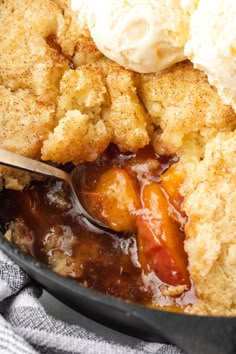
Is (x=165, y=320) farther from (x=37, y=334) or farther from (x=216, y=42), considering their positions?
(x=216, y=42)

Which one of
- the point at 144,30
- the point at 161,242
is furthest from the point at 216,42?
the point at 161,242

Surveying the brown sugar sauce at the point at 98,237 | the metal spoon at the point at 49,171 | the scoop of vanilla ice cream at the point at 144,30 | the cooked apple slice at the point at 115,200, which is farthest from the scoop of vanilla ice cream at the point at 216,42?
the metal spoon at the point at 49,171

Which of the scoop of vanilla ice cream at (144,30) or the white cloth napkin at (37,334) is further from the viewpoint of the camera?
the scoop of vanilla ice cream at (144,30)

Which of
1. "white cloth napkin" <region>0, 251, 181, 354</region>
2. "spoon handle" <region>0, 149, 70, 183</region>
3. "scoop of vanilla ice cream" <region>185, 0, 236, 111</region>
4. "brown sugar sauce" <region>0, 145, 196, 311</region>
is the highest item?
"scoop of vanilla ice cream" <region>185, 0, 236, 111</region>

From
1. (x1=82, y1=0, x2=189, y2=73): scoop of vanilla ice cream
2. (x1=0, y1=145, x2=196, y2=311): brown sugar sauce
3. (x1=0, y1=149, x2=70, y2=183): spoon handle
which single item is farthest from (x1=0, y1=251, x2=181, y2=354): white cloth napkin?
(x1=82, y1=0, x2=189, y2=73): scoop of vanilla ice cream

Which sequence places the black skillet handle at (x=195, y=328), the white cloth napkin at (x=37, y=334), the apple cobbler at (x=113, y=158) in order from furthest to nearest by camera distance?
the apple cobbler at (x=113, y=158) → the white cloth napkin at (x=37, y=334) → the black skillet handle at (x=195, y=328)

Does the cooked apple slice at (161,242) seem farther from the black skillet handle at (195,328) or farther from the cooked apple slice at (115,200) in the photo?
the black skillet handle at (195,328)

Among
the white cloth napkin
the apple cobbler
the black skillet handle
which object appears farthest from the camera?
the apple cobbler

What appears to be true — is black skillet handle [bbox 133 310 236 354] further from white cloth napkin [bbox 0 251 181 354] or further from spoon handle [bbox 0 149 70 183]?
spoon handle [bbox 0 149 70 183]
